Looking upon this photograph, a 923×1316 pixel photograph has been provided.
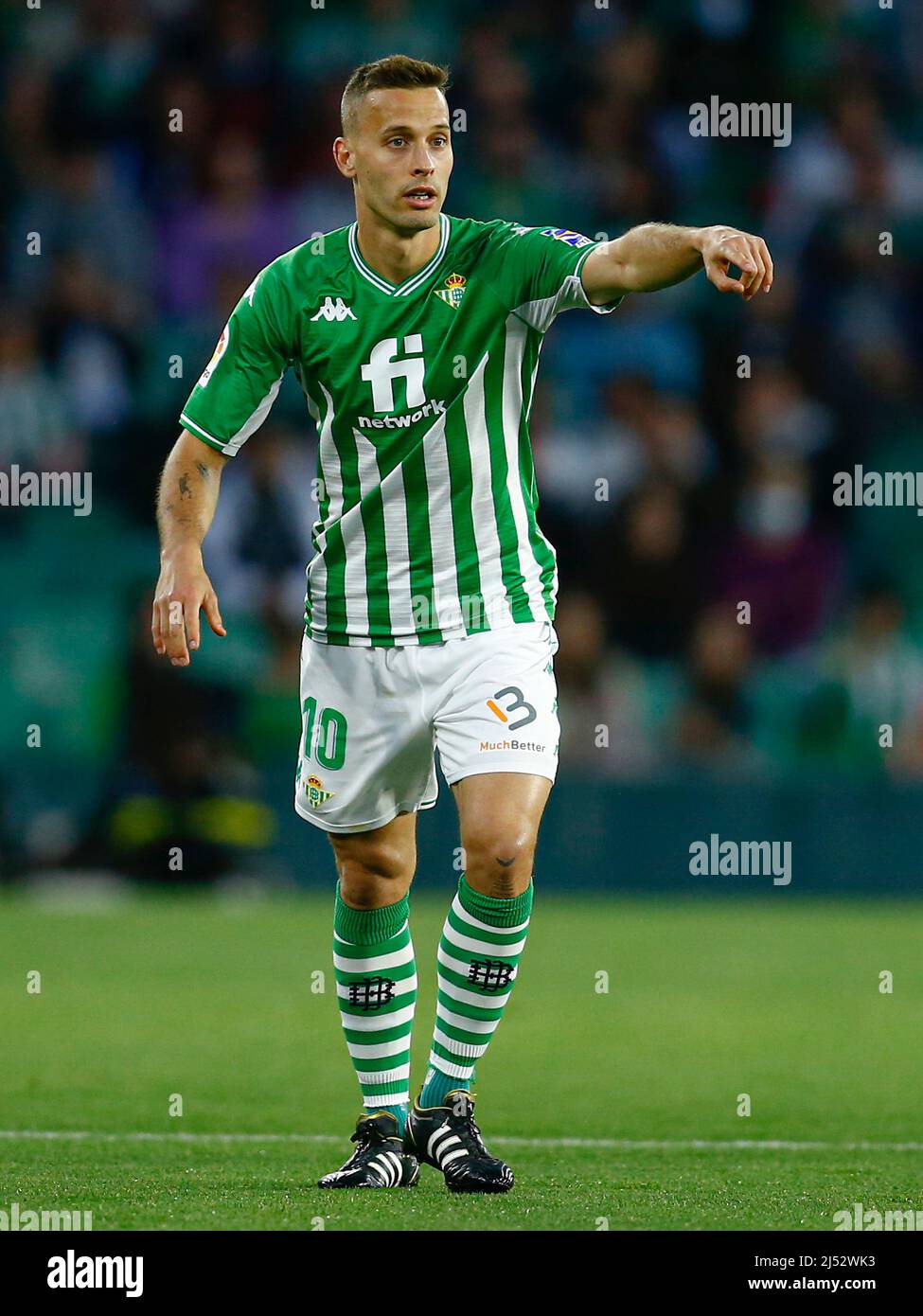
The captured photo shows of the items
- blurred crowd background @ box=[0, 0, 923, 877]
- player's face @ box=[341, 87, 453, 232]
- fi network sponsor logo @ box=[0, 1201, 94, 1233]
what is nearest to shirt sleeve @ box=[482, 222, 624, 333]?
player's face @ box=[341, 87, 453, 232]

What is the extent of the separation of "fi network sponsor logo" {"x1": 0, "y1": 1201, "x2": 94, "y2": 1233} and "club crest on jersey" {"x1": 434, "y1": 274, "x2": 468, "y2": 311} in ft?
7.98

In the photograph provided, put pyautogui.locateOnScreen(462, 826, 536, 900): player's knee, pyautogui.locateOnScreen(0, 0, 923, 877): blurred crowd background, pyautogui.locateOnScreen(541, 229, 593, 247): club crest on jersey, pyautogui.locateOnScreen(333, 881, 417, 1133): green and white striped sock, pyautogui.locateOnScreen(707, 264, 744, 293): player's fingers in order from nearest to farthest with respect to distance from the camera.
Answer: pyautogui.locateOnScreen(707, 264, 744, 293): player's fingers → pyautogui.locateOnScreen(462, 826, 536, 900): player's knee → pyautogui.locateOnScreen(541, 229, 593, 247): club crest on jersey → pyautogui.locateOnScreen(333, 881, 417, 1133): green and white striped sock → pyautogui.locateOnScreen(0, 0, 923, 877): blurred crowd background

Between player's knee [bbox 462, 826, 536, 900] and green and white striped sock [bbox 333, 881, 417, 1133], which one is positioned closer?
player's knee [bbox 462, 826, 536, 900]

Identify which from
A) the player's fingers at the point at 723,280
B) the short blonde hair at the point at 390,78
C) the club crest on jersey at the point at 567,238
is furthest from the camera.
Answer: the short blonde hair at the point at 390,78

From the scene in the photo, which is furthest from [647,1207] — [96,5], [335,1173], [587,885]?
[96,5]

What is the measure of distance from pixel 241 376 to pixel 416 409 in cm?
47

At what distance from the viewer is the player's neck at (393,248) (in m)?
5.39

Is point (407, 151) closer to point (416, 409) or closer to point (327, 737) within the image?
point (416, 409)

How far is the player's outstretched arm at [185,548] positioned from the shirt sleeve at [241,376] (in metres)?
0.05

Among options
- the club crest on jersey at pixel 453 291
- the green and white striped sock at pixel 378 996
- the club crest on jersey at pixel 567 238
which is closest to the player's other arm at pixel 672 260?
the club crest on jersey at pixel 567 238

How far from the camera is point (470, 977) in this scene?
533 centimetres

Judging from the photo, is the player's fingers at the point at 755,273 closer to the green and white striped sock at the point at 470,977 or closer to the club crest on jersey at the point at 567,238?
the club crest on jersey at the point at 567,238

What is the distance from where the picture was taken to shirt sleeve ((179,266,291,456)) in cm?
537
